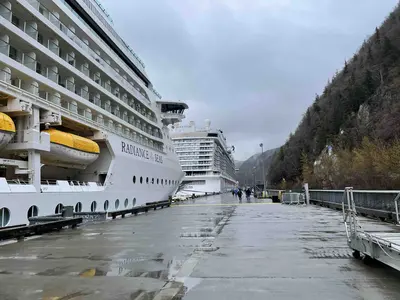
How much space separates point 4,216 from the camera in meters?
14.2

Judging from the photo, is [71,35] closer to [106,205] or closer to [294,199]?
[106,205]

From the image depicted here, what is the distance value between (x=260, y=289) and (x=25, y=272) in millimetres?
4396

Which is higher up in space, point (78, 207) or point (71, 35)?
point (71, 35)

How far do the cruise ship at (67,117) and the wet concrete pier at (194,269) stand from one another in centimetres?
654

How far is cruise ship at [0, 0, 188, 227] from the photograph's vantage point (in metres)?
16.1

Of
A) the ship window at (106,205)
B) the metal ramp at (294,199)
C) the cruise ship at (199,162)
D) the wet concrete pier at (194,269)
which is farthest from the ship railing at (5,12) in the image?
the cruise ship at (199,162)

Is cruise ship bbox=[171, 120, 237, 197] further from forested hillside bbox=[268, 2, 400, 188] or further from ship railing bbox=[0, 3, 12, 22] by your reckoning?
ship railing bbox=[0, 3, 12, 22]

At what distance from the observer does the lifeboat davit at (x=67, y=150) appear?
60.4ft

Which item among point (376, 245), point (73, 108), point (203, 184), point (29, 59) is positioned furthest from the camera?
point (203, 184)

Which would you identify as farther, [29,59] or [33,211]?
[29,59]

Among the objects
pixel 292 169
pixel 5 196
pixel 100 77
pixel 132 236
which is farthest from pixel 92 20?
pixel 292 169

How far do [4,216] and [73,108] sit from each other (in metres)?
8.91

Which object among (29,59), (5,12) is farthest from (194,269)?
(29,59)

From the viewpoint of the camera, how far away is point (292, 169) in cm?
8600
